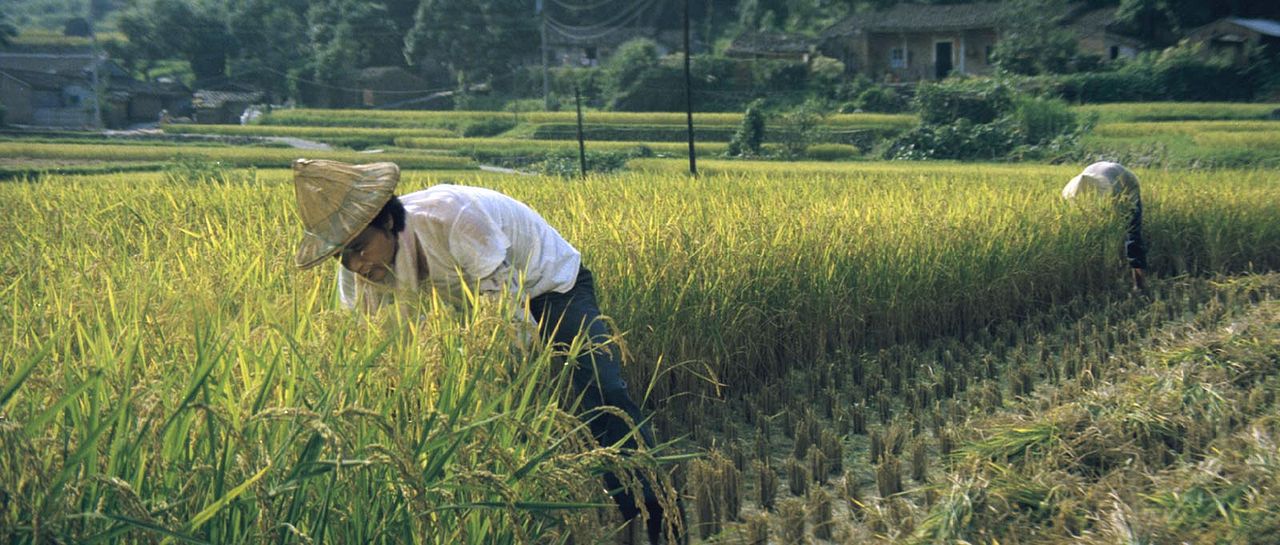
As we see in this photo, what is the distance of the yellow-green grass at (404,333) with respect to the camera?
5.86ft

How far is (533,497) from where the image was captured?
2.33 m

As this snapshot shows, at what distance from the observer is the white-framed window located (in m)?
30.2

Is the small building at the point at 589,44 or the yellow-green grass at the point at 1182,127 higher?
the small building at the point at 589,44

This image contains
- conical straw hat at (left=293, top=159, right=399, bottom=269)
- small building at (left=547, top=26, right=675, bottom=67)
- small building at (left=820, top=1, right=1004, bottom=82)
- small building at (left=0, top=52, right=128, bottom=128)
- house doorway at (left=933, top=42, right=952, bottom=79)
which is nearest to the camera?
conical straw hat at (left=293, top=159, right=399, bottom=269)

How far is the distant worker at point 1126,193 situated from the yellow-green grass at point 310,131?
2038 centimetres

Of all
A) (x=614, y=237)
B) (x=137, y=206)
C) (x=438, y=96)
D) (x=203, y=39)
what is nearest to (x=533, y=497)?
(x=614, y=237)

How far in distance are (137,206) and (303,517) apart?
532 centimetres

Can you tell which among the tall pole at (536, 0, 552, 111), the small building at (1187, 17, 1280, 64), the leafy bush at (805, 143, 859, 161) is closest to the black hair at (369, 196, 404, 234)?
the leafy bush at (805, 143, 859, 161)

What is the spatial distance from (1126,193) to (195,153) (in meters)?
16.8

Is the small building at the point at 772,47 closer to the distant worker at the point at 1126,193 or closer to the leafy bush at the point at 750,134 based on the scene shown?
the leafy bush at the point at 750,134

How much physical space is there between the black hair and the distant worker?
5.54 m

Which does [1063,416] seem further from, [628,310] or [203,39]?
[203,39]

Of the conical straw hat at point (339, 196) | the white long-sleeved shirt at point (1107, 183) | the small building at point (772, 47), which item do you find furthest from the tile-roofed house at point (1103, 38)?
the conical straw hat at point (339, 196)

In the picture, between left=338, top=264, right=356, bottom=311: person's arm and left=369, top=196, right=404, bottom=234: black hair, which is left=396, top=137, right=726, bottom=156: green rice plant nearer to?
left=338, top=264, right=356, bottom=311: person's arm
